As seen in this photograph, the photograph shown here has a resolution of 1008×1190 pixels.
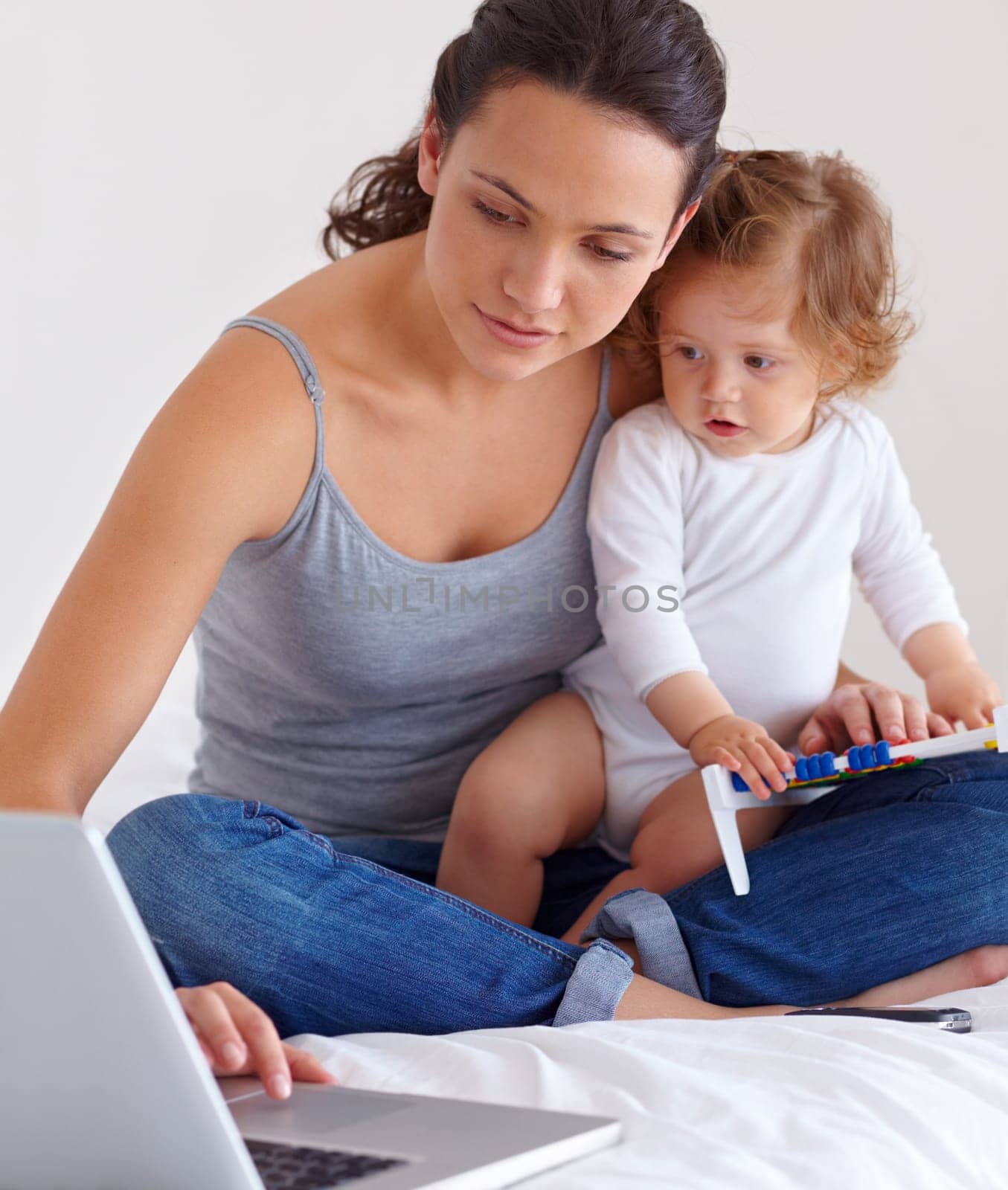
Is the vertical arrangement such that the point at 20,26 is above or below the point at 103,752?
above

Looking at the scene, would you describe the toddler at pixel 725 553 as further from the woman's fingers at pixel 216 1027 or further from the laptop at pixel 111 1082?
the laptop at pixel 111 1082

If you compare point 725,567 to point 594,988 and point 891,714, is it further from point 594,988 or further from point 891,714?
point 594,988

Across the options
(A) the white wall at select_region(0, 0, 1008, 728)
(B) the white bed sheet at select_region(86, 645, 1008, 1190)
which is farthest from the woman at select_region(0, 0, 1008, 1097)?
(A) the white wall at select_region(0, 0, 1008, 728)

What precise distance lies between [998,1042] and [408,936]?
1.47 ft

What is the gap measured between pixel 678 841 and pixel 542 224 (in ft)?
2.09

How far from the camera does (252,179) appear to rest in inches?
94.0

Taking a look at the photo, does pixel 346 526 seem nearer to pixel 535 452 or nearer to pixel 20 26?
pixel 535 452

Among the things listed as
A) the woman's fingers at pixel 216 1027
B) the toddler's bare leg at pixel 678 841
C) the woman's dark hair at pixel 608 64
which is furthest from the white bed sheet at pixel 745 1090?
the woman's dark hair at pixel 608 64

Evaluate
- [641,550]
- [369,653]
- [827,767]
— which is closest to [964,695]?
[827,767]

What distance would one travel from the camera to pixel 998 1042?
0.96m

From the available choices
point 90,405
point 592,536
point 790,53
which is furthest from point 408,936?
point 790,53

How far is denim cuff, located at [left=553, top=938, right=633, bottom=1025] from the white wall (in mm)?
1224

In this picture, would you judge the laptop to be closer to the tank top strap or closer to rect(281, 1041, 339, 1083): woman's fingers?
rect(281, 1041, 339, 1083): woman's fingers

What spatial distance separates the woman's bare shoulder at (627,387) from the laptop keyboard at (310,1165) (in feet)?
3.35
